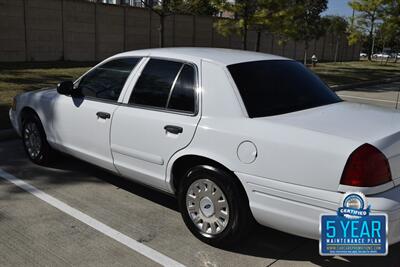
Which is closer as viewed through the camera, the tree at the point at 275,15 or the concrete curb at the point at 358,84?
the concrete curb at the point at 358,84

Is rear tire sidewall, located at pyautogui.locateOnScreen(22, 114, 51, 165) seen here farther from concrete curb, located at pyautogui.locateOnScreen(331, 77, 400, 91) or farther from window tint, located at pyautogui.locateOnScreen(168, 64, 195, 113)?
concrete curb, located at pyautogui.locateOnScreen(331, 77, 400, 91)

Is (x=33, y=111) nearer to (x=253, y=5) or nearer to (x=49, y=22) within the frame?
(x=253, y=5)

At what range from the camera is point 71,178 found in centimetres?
536

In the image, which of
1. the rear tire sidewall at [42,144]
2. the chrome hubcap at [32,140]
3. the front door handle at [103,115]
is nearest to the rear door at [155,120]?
the front door handle at [103,115]

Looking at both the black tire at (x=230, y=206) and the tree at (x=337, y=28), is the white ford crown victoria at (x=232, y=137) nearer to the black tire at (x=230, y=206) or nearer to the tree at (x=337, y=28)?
the black tire at (x=230, y=206)

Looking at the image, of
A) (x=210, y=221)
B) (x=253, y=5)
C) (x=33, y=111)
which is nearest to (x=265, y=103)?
(x=210, y=221)

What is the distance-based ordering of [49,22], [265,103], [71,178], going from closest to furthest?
[265,103] → [71,178] → [49,22]

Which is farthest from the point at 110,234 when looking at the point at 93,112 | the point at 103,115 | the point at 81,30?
the point at 81,30

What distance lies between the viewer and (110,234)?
396 cm

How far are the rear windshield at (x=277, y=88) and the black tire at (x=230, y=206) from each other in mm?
533

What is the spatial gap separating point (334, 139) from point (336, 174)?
0.24m

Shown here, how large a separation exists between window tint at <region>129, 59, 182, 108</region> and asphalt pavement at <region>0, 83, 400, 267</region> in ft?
3.59

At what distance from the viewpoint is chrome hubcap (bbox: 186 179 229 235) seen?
11.8 feet

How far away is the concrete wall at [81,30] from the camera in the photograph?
62.1 feet
